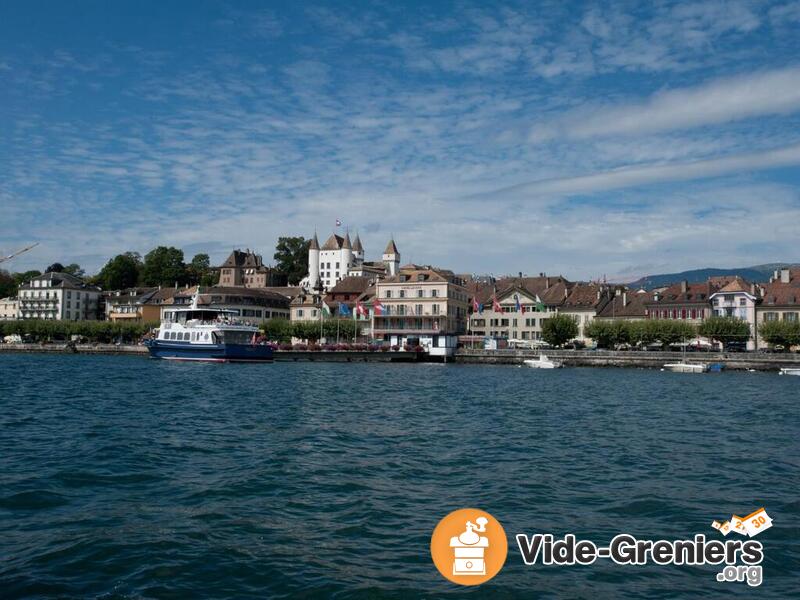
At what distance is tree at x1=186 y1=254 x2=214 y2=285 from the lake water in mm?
121625

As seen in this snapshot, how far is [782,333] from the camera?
75812 mm

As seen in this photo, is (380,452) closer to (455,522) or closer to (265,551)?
(265,551)

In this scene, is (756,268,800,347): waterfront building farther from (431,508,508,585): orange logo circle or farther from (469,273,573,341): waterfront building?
(431,508,508,585): orange logo circle

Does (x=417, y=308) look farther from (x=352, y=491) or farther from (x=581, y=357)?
(x=352, y=491)

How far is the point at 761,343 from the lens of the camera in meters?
84.1

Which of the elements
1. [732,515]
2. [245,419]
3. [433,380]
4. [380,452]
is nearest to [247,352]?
[433,380]

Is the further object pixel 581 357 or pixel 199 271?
pixel 199 271

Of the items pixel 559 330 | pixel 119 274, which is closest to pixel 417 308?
pixel 559 330

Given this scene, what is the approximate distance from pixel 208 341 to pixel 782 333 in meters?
56.4

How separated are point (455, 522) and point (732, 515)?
686 centimetres

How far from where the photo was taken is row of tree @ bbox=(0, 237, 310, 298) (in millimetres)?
141500

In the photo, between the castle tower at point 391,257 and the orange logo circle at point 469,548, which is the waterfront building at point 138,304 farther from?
the orange logo circle at point 469,548

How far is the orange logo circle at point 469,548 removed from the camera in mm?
8367

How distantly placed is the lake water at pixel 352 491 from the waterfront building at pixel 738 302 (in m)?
60.3
